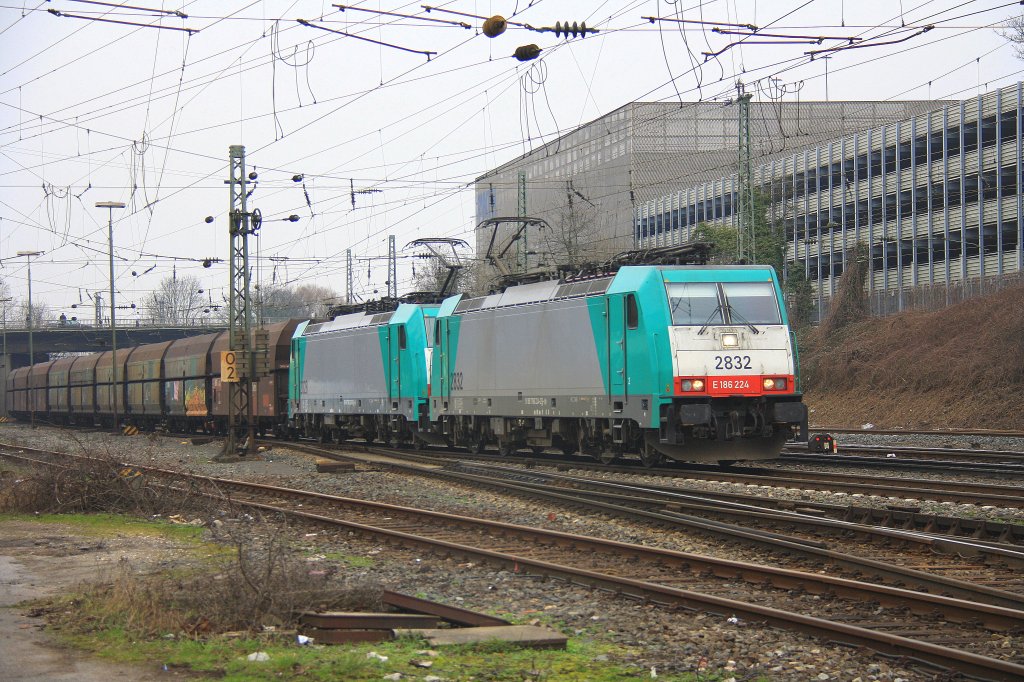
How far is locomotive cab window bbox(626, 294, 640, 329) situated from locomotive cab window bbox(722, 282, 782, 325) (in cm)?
158

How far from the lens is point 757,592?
958 cm

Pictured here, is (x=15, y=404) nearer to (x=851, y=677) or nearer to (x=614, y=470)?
(x=614, y=470)

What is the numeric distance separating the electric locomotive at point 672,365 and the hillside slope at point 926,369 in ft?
50.9

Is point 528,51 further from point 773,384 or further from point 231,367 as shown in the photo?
point 231,367

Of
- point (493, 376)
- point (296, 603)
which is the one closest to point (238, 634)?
point (296, 603)

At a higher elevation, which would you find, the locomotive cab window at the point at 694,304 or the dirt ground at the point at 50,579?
the locomotive cab window at the point at 694,304

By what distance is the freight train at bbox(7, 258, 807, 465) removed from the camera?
1906cm

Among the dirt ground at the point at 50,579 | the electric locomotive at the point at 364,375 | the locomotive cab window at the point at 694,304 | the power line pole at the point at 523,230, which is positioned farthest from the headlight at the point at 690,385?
the power line pole at the point at 523,230

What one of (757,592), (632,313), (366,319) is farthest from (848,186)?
(757,592)

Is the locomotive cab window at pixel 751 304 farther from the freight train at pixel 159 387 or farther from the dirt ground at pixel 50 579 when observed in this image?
the freight train at pixel 159 387

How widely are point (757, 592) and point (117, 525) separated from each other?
9.32 m

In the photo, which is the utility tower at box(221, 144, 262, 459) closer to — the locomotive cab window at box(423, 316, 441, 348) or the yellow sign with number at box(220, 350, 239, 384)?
the yellow sign with number at box(220, 350, 239, 384)

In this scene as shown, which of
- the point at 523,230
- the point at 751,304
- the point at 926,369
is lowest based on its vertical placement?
the point at 926,369

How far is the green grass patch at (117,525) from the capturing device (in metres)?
14.1
